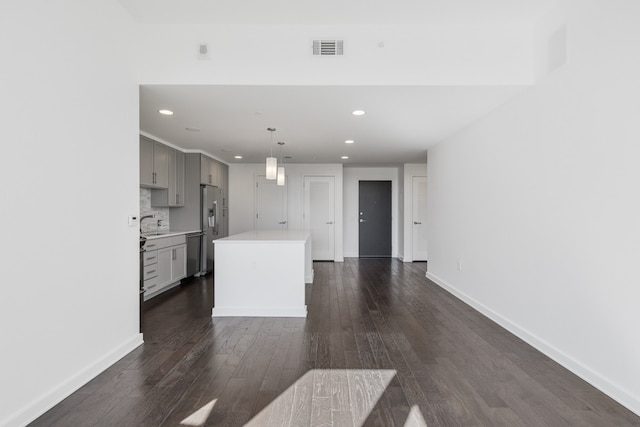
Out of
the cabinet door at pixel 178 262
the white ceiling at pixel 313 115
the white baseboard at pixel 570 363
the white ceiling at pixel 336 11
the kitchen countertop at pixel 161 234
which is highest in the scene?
the white ceiling at pixel 336 11

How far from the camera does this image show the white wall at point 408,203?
24.2 feet

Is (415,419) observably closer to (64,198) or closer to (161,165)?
(64,198)

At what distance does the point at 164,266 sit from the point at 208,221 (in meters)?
1.44

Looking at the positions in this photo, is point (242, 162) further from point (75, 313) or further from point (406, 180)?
point (75, 313)

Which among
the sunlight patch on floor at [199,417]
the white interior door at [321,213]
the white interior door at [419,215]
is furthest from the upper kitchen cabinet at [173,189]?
the white interior door at [419,215]

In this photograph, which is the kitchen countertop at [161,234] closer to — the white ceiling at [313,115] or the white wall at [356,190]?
the white ceiling at [313,115]

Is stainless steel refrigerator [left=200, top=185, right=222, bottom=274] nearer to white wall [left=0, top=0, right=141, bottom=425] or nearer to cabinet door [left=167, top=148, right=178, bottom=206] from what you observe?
cabinet door [left=167, top=148, right=178, bottom=206]

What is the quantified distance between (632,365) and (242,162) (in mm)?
6723

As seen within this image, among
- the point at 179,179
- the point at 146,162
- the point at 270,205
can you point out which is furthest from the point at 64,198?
the point at 270,205

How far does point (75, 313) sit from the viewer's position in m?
2.08

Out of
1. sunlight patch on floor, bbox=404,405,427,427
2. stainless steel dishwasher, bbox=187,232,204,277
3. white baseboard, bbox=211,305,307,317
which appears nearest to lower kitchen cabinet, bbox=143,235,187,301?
stainless steel dishwasher, bbox=187,232,204,277

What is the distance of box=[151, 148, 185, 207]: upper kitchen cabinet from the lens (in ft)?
16.8

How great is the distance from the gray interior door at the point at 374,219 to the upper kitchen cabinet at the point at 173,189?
4.30 metres

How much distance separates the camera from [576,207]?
2.31 metres
